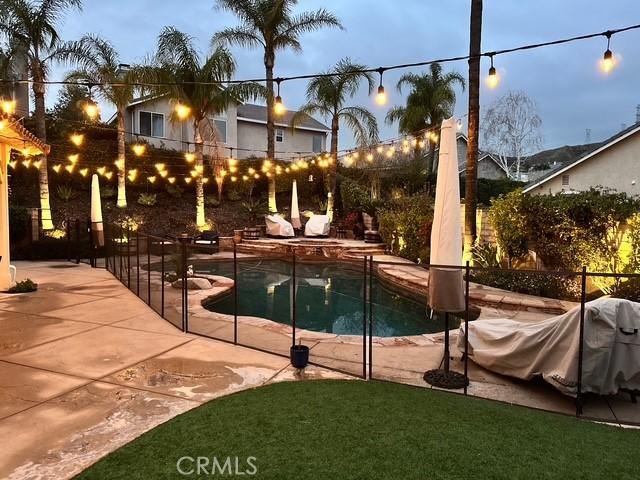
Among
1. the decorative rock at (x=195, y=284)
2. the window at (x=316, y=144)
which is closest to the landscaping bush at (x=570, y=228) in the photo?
the decorative rock at (x=195, y=284)

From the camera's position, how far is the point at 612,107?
67938mm

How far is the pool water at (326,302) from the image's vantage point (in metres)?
8.07

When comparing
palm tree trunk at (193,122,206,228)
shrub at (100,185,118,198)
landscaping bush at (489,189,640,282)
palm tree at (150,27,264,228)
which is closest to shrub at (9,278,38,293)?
palm tree at (150,27,264,228)

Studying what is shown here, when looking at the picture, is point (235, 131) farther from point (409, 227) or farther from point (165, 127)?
point (409, 227)

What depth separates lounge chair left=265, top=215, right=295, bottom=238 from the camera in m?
19.1

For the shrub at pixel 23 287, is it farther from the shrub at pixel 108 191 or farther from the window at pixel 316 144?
the window at pixel 316 144

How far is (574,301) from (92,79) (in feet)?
56.7

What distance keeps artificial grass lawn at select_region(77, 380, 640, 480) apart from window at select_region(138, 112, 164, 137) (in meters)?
22.7

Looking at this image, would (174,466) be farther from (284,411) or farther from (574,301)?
(574,301)

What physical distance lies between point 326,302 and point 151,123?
59.6 feet

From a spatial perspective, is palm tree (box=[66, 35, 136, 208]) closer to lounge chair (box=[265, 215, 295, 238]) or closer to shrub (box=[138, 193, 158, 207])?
shrub (box=[138, 193, 158, 207])

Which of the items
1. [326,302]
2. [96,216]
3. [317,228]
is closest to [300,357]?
[326,302]

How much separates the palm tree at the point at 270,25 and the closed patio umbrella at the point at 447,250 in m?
15.7

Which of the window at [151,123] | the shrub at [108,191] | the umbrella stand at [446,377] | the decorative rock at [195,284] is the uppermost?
the window at [151,123]
